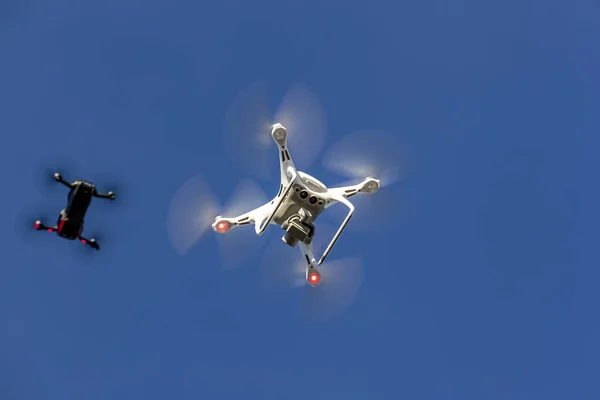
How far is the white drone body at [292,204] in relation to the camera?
34.9 meters

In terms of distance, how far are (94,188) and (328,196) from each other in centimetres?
1207

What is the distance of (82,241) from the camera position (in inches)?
1305

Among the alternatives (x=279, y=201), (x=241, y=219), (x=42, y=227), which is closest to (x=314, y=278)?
(x=241, y=219)

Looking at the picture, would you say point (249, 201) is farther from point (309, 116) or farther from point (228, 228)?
point (309, 116)

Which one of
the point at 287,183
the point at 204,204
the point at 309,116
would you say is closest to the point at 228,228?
the point at 204,204

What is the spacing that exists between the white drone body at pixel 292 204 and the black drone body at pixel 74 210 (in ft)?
23.6

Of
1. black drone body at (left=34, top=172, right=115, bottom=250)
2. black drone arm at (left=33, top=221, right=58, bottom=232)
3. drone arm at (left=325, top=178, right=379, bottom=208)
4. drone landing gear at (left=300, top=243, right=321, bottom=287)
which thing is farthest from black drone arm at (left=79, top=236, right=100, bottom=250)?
drone arm at (left=325, top=178, right=379, bottom=208)

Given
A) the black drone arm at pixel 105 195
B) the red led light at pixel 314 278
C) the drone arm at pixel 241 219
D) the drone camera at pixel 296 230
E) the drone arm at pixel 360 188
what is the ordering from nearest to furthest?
1. the black drone arm at pixel 105 195
2. the drone camera at pixel 296 230
3. the drone arm at pixel 241 219
4. the drone arm at pixel 360 188
5. the red led light at pixel 314 278

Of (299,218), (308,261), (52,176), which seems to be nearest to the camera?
(52,176)

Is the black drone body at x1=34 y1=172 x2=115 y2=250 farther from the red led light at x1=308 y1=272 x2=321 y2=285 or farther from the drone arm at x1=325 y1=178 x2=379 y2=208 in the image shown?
the drone arm at x1=325 y1=178 x2=379 y2=208

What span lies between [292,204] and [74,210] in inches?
438

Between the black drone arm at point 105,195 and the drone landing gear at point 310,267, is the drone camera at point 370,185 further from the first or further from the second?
the black drone arm at point 105,195

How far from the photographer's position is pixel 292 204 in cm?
3550

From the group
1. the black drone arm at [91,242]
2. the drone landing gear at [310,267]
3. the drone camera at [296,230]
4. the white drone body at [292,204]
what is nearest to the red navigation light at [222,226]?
the white drone body at [292,204]
